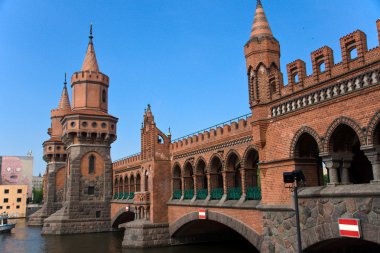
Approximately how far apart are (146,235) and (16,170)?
3207 inches

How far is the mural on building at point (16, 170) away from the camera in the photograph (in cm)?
9632

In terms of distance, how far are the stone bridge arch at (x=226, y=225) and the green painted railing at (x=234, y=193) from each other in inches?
44.4

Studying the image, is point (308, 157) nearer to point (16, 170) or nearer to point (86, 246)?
point (86, 246)

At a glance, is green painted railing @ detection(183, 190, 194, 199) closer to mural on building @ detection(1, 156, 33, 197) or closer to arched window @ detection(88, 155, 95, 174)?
arched window @ detection(88, 155, 95, 174)

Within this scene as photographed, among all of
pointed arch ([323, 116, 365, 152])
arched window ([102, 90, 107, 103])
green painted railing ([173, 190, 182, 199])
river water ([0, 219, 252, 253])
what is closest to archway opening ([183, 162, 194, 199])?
green painted railing ([173, 190, 182, 199])

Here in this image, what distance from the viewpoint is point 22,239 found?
3672 cm

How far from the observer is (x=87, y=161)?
41.1 metres

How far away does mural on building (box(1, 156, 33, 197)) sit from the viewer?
316 ft

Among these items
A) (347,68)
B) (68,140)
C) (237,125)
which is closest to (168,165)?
(237,125)

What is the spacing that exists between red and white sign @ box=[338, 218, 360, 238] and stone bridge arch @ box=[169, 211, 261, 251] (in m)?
5.79

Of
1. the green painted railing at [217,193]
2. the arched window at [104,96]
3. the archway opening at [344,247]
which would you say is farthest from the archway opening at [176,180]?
the arched window at [104,96]

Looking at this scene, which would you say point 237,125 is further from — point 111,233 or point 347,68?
point 111,233

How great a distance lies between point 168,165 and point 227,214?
32.7ft

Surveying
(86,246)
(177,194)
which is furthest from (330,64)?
(86,246)
